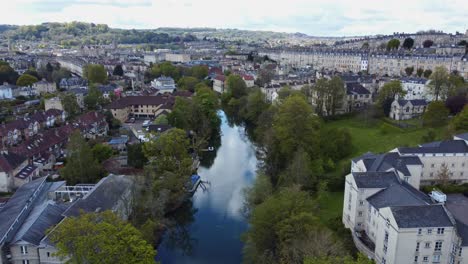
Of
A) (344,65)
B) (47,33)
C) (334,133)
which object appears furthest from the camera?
(47,33)

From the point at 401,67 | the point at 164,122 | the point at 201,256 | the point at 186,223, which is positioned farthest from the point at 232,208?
the point at 401,67

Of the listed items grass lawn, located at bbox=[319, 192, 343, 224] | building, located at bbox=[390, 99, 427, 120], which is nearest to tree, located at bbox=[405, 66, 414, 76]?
building, located at bbox=[390, 99, 427, 120]

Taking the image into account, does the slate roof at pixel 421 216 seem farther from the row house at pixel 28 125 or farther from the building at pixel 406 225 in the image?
the row house at pixel 28 125

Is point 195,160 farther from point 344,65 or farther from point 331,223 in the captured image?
point 344,65

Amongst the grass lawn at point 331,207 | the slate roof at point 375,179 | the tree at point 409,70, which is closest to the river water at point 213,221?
the grass lawn at point 331,207

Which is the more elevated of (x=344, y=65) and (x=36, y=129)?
(x=344, y=65)

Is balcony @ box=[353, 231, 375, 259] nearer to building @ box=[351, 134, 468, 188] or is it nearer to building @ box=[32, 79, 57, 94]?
building @ box=[351, 134, 468, 188]
